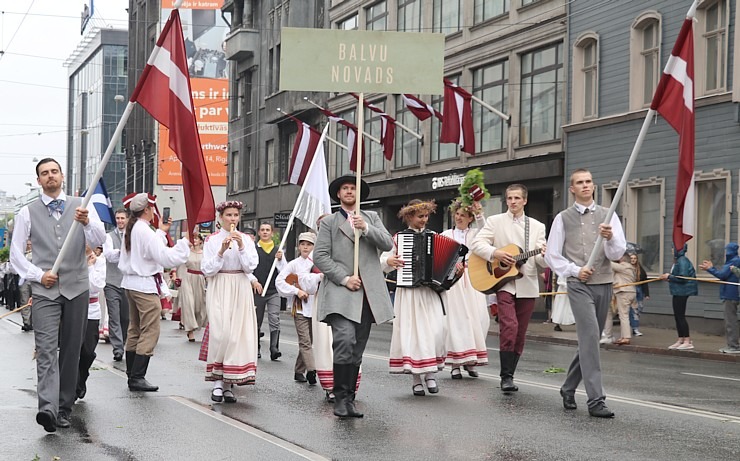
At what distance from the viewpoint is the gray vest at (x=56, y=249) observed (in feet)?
28.6

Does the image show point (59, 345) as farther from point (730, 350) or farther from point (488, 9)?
point (488, 9)

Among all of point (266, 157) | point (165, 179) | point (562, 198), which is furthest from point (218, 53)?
point (562, 198)

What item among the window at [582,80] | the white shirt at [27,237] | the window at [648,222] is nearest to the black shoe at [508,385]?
the white shirt at [27,237]

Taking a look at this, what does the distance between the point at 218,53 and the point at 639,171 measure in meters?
42.5

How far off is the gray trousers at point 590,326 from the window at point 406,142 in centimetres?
2873

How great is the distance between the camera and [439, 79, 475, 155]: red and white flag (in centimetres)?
3011

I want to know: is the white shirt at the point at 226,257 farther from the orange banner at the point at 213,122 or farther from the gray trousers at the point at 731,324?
the orange banner at the point at 213,122

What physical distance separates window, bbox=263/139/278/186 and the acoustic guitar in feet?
136

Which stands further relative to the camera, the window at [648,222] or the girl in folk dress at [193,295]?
the window at [648,222]

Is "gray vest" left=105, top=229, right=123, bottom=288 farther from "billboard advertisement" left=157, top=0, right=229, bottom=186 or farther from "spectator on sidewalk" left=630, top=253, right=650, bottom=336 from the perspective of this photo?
"billboard advertisement" left=157, top=0, right=229, bottom=186

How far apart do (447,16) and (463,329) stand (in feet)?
82.1

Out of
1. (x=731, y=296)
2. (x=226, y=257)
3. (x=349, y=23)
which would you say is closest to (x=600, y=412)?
(x=226, y=257)

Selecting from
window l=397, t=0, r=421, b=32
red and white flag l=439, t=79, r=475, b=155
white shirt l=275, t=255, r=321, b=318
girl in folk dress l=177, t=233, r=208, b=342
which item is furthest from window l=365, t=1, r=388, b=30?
white shirt l=275, t=255, r=321, b=318

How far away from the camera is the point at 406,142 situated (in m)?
39.7
